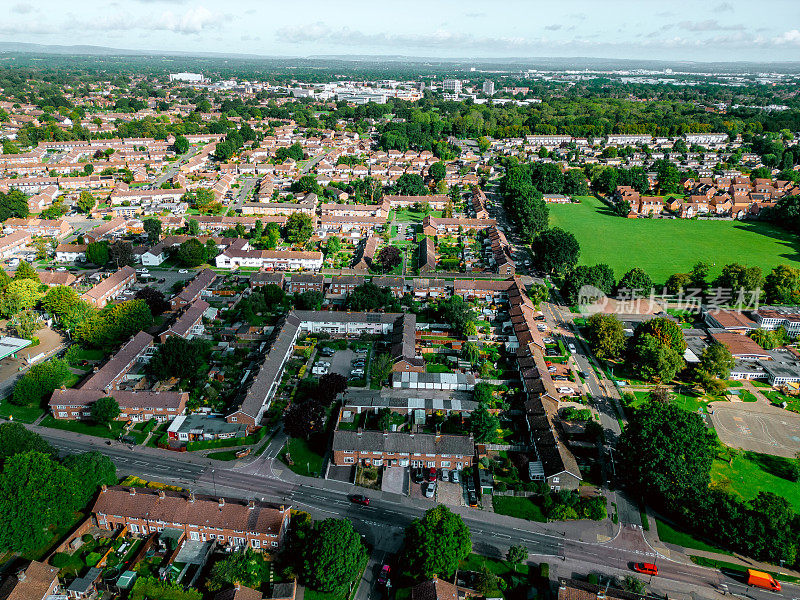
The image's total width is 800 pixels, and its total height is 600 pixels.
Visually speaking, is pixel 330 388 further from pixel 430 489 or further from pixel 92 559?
pixel 92 559

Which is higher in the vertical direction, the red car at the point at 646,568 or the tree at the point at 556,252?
the tree at the point at 556,252

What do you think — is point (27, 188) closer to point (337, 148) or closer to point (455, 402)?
point (337, 148)

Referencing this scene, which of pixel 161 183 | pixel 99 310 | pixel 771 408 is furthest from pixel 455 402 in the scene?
pixel 161 183

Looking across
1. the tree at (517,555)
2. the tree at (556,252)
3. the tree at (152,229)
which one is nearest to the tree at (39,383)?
the tree at (152,229)

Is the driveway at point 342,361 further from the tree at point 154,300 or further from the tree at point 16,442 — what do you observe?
the tree at point 16,442

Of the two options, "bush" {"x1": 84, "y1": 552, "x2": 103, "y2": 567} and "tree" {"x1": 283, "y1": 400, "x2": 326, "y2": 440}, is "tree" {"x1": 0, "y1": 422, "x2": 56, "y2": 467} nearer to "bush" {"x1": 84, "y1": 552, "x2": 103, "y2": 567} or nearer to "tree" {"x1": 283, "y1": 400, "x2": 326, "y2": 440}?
"bush" {"x1": 84, "y1": 552, "x2": 103, "y2": 567}
